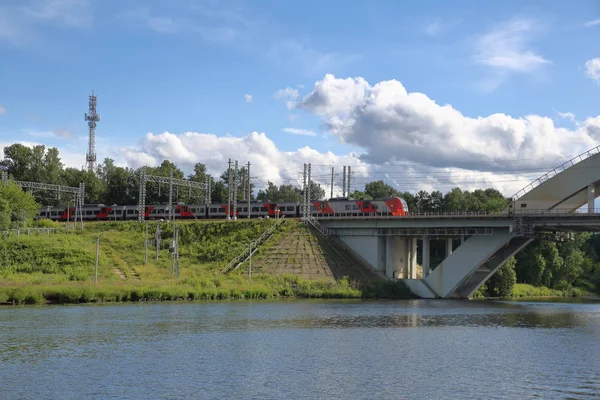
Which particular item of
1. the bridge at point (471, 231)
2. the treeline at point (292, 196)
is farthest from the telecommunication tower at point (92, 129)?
the bridge at point (471, 231)

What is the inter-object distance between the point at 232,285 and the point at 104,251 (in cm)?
2251

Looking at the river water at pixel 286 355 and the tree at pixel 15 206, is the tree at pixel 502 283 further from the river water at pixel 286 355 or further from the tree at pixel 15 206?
the tree at pixel 15 206

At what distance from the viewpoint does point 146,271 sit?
82312 millimetres

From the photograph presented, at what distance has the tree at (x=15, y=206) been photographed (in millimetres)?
96206

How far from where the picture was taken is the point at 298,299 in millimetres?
76938

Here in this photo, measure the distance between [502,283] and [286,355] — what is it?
229 ft

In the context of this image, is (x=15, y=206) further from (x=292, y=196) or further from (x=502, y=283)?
(x=292, y=196)

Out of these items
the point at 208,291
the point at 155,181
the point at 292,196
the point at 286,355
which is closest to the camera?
the point at 286,355

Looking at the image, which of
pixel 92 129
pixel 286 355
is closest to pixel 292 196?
pixel 92 129

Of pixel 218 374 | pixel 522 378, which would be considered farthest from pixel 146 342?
pixel 522 378

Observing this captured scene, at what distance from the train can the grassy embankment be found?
313 inches

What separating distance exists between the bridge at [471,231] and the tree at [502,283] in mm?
12807

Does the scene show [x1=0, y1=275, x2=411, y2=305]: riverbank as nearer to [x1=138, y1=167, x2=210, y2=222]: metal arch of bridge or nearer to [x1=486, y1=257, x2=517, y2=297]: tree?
[x1=486, y1=257, x2=517, y2=297]: tree

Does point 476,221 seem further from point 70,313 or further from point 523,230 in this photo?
point 70,313
